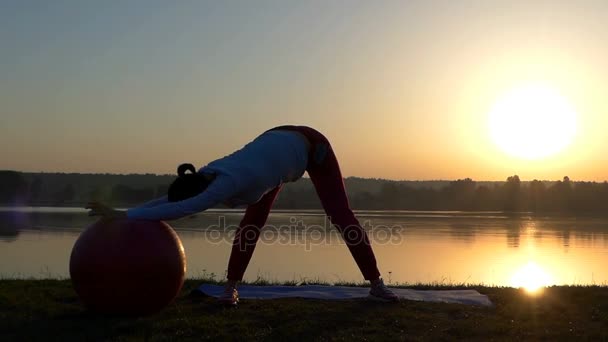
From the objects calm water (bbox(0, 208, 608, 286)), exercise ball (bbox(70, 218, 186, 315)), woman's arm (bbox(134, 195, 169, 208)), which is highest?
woman's arm (bbox(134, 195, 169, 208))

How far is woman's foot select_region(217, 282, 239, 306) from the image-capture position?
607 cm

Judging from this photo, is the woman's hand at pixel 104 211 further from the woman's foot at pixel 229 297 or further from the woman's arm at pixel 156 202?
the woman's foot at pixel 229 297

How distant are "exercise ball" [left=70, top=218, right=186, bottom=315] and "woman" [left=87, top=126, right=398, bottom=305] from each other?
0.16 meters

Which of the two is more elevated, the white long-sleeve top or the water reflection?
the white long-sleeve top

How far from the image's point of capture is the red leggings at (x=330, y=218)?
616cm

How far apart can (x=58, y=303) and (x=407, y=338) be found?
10.5 ft

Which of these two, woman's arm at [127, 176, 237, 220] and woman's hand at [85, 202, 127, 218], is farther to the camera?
woman's hand at [85, 202, 127, 218]

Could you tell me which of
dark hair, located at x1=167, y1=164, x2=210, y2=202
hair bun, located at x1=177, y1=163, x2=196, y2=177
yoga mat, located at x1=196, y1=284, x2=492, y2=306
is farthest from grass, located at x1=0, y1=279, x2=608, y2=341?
hair bun, located at x1=177, y1=163, x2=196, y2=177

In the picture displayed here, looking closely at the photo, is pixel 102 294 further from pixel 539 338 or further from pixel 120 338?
pixel 539 338

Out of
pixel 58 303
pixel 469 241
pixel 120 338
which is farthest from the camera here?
pixel 469 241

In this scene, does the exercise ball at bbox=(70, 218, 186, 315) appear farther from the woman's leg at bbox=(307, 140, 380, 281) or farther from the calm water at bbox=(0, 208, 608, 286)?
the calm water at bbox=(0, 208, 608, 286)

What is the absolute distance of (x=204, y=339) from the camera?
15.8 ft

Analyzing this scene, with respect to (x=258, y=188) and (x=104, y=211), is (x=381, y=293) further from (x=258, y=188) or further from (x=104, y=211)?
(x=104, y=211)

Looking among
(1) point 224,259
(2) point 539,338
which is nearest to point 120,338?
(2) point 539,338
